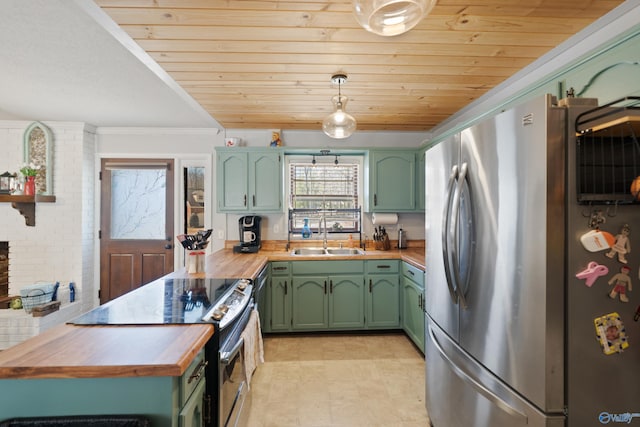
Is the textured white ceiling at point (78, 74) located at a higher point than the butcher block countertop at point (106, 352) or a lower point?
higher

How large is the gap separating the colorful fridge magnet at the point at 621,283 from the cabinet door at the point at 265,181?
2.79 metres

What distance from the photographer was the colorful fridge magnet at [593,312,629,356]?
1014 mm

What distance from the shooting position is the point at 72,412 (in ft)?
2.96

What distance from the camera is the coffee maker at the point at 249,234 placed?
3352 mm

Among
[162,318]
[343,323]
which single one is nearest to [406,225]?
[343,323]

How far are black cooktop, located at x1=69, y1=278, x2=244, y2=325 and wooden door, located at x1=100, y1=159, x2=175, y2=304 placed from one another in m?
2.04

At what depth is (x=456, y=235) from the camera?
1.42m

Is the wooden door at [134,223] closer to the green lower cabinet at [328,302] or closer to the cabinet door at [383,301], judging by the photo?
the green lower cabinet at [328,302]

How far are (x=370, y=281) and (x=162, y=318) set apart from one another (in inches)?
87.6

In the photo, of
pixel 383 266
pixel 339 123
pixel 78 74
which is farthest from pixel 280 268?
pixel 78 74

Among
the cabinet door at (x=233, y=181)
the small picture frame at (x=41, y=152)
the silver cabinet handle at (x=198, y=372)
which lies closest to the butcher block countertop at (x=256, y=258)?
the cabinet door at (x=233, y=181)

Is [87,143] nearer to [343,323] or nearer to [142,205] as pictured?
[142,205]

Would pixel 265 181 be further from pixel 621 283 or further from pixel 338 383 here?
pixel 621 283

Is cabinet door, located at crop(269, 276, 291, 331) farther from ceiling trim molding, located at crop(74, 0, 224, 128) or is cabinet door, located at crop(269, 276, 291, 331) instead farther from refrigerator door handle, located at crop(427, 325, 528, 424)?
ceiling trim molding, located at crop(74, 0, 224, 128)
